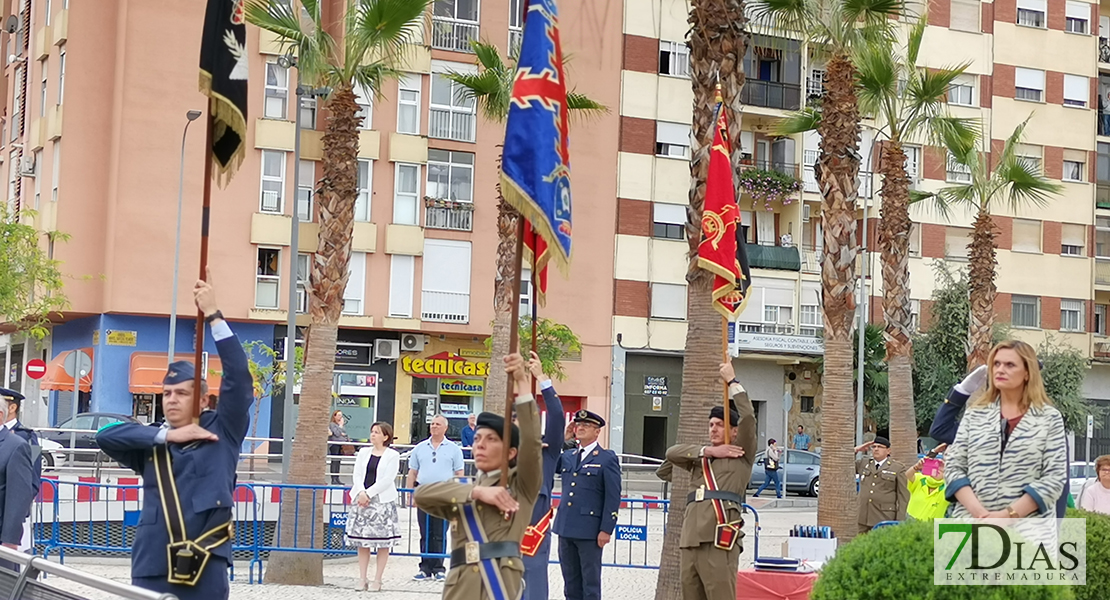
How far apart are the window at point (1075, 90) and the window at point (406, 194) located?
989 inches

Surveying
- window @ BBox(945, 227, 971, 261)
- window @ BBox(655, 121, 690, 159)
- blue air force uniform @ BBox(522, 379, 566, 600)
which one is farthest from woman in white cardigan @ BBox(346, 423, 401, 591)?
window @ BBox(945, 227, 971, 261)

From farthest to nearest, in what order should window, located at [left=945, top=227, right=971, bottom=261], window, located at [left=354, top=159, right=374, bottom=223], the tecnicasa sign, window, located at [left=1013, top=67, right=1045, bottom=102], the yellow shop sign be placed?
window, located at [left=1013, top=67, right=1045, bottom=102], window, located at [left=945, top=227, right=971, bottom=261], the yellow shop sign, the tecnicasa sign, window, located at [left=354, top=159, right=374, bottom=223]

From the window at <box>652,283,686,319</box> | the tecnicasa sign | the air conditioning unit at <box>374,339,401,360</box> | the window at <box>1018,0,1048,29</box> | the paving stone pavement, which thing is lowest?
the paving stone pavement

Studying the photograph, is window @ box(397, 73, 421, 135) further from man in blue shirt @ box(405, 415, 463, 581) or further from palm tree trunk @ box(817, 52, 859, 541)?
man in blue shirt @ box(405, 415, 463, 581)

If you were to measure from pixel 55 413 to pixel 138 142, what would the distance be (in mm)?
8993

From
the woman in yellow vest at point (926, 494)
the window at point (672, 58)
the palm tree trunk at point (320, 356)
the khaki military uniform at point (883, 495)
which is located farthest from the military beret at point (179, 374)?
the window at point (672, 58)

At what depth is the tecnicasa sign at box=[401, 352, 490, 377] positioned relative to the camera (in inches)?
1751

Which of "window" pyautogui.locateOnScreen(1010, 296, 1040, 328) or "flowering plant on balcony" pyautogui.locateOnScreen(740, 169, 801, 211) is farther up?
"flowering plant on balcony" pyautogui.locateOnScreen(740, 169, 801, 211)

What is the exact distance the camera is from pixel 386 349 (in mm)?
43906

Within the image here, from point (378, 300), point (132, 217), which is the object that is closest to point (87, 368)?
point (132, 217)

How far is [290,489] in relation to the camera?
16.9 m

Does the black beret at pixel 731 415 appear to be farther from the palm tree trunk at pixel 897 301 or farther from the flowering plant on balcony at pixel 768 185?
the flowering plant on balcony at pixel 768 185

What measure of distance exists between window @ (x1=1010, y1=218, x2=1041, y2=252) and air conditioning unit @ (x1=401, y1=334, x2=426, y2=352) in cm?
2232

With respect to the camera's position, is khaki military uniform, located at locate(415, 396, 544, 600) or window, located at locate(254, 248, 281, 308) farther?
window, located at locate(254, 248, 281, 308)
